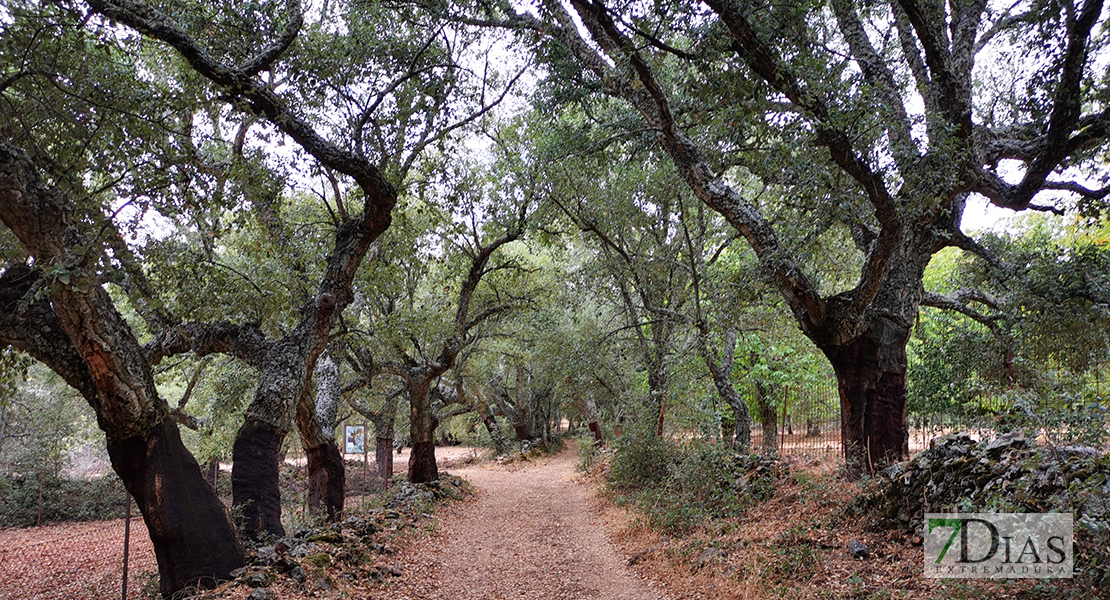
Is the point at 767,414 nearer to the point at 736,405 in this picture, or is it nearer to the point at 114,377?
the point at 736,405

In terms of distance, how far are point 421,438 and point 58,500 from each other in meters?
10.6

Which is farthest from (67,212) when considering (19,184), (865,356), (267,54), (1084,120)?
(1084,120)

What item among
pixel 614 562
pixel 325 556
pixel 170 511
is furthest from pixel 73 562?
pixel 614 562

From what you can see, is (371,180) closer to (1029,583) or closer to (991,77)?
(1029,583)

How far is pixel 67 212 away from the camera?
4.50 m

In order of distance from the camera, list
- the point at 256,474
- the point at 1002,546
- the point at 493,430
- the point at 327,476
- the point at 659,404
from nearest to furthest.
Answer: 1. the point at 1002,546
2. the point at 256,474
3. the point at 327,476
4. the point at 659,404
5. the point at 493,430

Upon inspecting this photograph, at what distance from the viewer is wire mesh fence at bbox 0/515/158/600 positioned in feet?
24.0

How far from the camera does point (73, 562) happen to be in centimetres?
977

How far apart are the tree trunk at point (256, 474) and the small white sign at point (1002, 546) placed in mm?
6678

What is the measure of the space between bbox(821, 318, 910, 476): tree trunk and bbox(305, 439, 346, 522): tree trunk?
7.72 meters

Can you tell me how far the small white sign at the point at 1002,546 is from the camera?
368cm

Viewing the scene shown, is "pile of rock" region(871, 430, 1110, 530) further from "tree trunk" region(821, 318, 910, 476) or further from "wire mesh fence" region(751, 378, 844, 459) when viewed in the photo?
"wire mesh fence" region(751, 378, 844, 459)

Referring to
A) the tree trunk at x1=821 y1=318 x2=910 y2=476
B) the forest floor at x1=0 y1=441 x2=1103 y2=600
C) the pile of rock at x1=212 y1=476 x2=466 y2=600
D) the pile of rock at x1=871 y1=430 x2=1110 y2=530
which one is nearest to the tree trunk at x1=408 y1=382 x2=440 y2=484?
the forest floor at x1=0 y1=441 x2=1103 y2=600

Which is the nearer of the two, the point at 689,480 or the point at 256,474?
the point at 256,474
